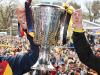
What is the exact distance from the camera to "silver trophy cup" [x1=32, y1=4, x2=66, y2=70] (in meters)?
5.03

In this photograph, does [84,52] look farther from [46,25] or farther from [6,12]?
[6,12]

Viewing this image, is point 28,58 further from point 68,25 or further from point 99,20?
point 99,20

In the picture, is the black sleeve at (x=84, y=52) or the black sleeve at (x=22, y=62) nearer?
the black sleeve at (x=84, y=52)

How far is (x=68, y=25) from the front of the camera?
532 cm

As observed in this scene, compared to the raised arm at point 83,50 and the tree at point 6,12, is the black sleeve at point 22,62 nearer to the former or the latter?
the raised arm at point 83,50

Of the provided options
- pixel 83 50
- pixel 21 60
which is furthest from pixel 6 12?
pixel 83 50

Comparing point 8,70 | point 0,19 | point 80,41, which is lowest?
point 0,19

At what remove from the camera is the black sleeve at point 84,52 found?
16.8 feet

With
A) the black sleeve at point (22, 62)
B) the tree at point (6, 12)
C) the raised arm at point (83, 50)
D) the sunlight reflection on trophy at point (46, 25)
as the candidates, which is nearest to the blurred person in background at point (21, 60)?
the black sleeve at point (22, 62)

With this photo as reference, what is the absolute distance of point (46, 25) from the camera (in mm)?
5070

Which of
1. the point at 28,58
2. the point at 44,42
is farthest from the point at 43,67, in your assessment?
the point at 28,58

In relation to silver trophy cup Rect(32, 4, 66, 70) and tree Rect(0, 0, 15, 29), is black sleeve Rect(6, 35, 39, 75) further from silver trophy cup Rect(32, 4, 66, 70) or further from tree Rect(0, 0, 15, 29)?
tree Rect(0, 0, 15, 29)

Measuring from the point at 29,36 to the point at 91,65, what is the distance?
734 millimetres

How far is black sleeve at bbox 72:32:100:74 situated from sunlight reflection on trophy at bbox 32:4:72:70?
0.21m
